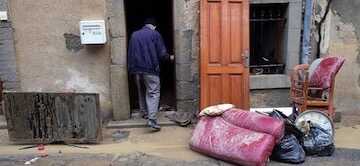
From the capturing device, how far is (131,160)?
5.40 metres

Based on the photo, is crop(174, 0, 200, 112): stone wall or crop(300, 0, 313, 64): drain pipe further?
crop(300, 0, 313, 64): drain pipe

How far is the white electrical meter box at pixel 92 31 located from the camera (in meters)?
6.65

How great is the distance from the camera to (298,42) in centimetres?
713

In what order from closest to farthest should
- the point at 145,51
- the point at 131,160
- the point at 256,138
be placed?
the point at 256,138 → the point at 131,160 → the point at 145,51

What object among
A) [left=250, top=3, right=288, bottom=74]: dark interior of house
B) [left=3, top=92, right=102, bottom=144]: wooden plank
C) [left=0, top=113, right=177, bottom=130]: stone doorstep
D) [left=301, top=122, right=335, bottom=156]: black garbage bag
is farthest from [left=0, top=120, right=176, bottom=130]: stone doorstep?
[left=301, top=122, right=335, bottom=156]: black garbage bag

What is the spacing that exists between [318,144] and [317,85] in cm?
101

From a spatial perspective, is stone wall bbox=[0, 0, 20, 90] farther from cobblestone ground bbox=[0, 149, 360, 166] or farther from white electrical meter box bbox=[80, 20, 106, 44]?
cobblestone ground bbox=[0, 149, 360, 166]

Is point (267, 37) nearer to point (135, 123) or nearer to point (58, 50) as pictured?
point (135, 123)

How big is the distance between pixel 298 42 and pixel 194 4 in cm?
192

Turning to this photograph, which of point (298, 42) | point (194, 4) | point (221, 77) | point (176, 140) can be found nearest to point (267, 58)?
point (298, 42)

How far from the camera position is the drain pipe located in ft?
23.0

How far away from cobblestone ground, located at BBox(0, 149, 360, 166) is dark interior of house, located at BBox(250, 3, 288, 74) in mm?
2296

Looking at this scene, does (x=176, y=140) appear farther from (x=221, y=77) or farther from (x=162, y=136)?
(x=221, y=77)

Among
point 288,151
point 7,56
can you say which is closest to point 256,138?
point 288,151
